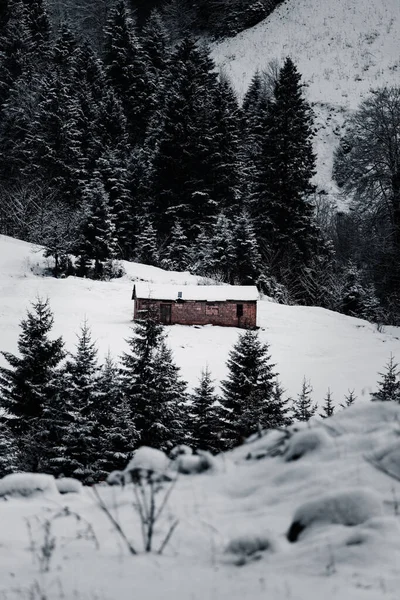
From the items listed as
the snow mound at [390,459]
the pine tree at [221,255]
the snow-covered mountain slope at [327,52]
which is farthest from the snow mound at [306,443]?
the snow-covered mountain slope at [327,52]

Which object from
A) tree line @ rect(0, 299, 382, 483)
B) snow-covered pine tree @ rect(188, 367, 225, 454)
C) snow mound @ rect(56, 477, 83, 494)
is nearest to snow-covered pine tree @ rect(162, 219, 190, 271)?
tree line @ rect(0, 299, 382, 483)

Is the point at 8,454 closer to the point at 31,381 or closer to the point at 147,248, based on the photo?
the point at 31,381

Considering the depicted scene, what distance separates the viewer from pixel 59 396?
12.1 meters

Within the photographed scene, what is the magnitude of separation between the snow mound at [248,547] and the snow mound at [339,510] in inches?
4.1

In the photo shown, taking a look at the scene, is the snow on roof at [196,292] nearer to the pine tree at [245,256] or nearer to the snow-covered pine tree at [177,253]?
the pine tree at [245,256]

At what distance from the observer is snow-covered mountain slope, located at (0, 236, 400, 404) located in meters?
20.5

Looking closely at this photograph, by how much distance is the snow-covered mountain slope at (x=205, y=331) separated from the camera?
805 inches

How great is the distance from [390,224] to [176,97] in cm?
2811

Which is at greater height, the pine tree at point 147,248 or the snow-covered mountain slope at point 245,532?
the pine tree at point 147,248

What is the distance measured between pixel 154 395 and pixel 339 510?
1120 cm

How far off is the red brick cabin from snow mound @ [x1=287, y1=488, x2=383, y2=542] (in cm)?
2596

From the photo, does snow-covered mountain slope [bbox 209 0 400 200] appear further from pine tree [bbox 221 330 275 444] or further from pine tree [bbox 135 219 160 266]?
pine tree [bbox 221 330 275 444]

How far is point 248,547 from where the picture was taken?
1.82 m

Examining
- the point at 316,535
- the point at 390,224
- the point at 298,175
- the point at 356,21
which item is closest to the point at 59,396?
the point at 316,535
